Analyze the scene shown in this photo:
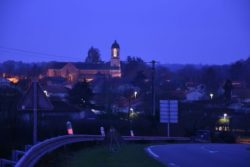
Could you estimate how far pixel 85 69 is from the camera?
596ft

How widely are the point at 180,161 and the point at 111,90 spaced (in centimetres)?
9584

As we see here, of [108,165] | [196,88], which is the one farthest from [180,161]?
[196,88]

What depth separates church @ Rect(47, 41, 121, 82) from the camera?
169 meters

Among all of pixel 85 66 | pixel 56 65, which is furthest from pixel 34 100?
pixel 56 65

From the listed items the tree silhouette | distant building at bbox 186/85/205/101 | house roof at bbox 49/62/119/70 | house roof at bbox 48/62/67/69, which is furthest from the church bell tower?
the tree silhouette

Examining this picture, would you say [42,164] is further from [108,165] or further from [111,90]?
[111,90]

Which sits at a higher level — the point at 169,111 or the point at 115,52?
the point at 115,52

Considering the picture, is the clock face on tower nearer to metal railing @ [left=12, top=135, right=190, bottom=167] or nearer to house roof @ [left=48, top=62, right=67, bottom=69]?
house roof @ [left=48, top=62, right=67, bottom=69]

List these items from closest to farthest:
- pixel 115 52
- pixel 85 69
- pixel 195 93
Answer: pixel 195 93 < pixel 85 69 < pixel 115 52

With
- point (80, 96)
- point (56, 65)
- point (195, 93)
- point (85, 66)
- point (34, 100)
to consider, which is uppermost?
point (56, 65)

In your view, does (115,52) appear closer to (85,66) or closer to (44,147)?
(85,66)

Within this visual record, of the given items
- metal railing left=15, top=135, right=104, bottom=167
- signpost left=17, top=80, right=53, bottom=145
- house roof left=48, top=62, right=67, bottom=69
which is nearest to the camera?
metal railing left=15, top=135, right=104, bottom=167

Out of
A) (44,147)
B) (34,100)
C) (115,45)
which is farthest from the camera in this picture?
(115,45)

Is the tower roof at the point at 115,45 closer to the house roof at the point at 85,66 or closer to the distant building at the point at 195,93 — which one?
the house roof at the point at 85,66
